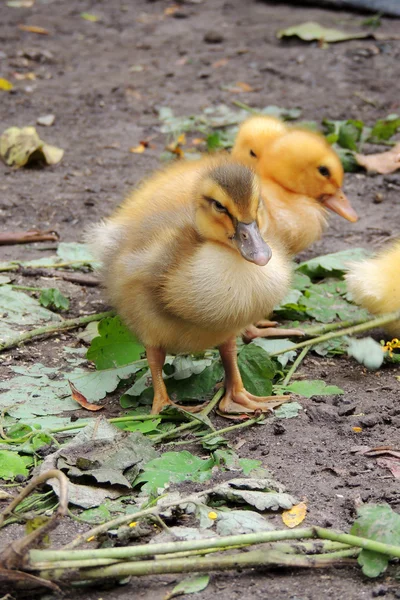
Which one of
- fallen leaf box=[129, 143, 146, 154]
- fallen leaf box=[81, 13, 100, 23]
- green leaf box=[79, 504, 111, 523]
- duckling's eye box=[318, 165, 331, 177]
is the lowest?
fallen leaf box=[129, 143, 146, 154]

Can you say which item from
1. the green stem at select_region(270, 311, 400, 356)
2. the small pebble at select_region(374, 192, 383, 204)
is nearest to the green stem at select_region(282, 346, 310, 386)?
the green stem at select_region(270, 311, 400, 356)

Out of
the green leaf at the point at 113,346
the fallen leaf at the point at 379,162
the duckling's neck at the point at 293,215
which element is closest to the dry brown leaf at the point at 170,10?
the fallen leaf at the point at 379,162

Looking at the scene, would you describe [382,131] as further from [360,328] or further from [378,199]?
[360,328]

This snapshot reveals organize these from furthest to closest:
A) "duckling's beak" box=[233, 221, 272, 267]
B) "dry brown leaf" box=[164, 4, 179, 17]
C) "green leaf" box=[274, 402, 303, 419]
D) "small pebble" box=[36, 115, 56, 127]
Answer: "dry brown leaf" box=[164, 4, 179, 17], "small pebble" box=[36, 115, 56, 127], "green leaf" box=[274, 402, 303, 419], "duckling's beak" box=[233, 221, 272, 267]

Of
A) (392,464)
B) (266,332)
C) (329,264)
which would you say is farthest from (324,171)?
(392,464)

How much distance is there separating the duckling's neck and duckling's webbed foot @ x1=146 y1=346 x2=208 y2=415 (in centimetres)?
105

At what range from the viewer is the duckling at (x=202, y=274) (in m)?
3.20

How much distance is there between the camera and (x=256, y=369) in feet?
12.4

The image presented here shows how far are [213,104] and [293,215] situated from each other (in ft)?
9.51

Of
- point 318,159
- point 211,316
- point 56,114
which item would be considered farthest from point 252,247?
point 56,114

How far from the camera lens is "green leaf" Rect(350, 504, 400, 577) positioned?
241 cm

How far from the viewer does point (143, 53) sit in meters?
8.34

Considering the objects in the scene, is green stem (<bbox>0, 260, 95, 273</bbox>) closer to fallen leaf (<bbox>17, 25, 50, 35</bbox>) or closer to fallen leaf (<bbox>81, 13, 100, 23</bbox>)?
fallen leaf (<bbox>17, 25, 50, 35</bbox>)

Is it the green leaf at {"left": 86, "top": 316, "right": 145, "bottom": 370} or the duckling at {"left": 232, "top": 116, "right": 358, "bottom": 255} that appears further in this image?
the duckling at {"left": 232, "top": 116, "right": 358, "bottom": 255}
